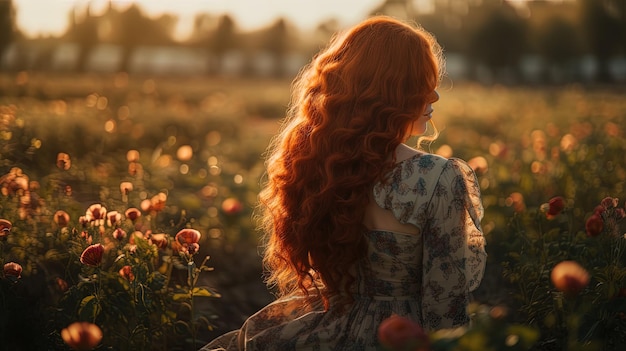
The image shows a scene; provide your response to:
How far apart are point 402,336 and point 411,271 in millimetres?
932

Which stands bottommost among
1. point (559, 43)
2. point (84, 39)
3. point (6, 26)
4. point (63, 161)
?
point (559, 43)

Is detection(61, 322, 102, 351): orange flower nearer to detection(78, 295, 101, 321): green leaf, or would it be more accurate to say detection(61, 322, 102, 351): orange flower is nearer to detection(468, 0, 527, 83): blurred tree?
detection(78, 295, 101, 321): green leaf

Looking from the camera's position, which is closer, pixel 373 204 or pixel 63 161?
pixel 373 204

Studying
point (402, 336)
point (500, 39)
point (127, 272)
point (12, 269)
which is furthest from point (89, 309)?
point (500, 39)

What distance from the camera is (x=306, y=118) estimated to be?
2379mm

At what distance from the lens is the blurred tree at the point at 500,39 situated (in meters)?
37.5

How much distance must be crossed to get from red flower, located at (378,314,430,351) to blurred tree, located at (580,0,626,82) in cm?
3415

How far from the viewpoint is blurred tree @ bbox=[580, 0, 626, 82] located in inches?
1296

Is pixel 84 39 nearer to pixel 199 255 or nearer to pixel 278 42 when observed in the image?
pixel 278 42

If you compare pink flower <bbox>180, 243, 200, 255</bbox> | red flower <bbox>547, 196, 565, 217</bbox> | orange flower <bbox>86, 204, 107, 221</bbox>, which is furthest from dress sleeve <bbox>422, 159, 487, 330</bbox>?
orange flower <bbox>86, 204, 107, 221</bbox>

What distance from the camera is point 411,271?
7.34ft

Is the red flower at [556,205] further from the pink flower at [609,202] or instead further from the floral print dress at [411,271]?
the floral print dress at [411,271]

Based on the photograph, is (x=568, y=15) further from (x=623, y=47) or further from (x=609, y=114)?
(x=609, y=114)

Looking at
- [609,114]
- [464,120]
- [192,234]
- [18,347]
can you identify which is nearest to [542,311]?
[192,234]
